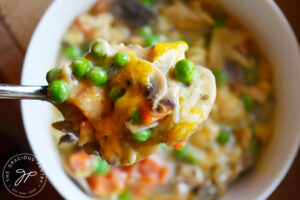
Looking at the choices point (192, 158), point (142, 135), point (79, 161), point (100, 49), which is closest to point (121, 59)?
point (100, 49)

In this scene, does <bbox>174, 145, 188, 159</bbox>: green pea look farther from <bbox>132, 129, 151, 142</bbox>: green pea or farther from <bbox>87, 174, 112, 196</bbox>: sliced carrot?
<bbox>132, 129, 151, 142</bbox>: green pea

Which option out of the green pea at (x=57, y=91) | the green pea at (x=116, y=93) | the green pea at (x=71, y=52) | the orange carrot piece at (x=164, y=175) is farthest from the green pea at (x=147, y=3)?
the green pea at (x=57, y=91)

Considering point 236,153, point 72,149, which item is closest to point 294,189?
point 236,153

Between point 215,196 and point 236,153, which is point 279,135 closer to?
point 236,153

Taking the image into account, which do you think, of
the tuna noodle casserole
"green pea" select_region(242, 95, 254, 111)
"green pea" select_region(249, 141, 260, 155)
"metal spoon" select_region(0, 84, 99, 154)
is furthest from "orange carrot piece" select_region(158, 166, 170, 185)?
"metal spoon" select_region(0, 84, 99, 154)

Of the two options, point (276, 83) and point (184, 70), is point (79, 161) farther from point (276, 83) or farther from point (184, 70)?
point (276, 83)

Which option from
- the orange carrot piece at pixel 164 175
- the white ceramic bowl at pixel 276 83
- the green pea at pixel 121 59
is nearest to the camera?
the green pea at pixel 121 59

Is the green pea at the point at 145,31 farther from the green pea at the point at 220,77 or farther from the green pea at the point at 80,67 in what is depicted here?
the green pea at the point at 80,67
